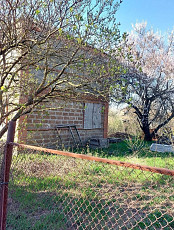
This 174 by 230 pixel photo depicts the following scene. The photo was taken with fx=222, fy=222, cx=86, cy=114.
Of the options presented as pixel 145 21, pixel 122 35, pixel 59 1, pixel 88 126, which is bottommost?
pixel 88 126

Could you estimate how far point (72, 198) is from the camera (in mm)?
3949

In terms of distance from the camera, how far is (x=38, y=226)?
3.16 meters

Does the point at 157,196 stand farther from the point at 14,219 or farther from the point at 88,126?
the point at 88,126

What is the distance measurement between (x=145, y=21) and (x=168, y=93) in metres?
5.09

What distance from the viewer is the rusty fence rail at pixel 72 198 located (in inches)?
130

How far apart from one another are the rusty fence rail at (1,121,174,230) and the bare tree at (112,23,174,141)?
7.87 m

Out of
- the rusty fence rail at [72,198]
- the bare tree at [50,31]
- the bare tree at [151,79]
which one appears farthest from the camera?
the bare tree at [151,79]

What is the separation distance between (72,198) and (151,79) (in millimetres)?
10141

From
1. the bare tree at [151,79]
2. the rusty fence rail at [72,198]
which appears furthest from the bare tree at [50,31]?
the bare tree at [151,79]

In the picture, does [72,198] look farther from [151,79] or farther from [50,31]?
[151,79]

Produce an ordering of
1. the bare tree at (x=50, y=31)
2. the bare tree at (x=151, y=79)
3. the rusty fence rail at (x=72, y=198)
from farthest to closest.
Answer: the bare tree at (x=151, y=79), the bare tree at (x=50, y=31), the rusty fence rail at (x=72, y=198)

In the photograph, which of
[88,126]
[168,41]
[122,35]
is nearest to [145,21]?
[168,41]

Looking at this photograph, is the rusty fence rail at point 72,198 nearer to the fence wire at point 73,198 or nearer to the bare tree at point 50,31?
the fence wire at point 73,198

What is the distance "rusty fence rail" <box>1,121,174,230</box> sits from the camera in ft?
10.8
